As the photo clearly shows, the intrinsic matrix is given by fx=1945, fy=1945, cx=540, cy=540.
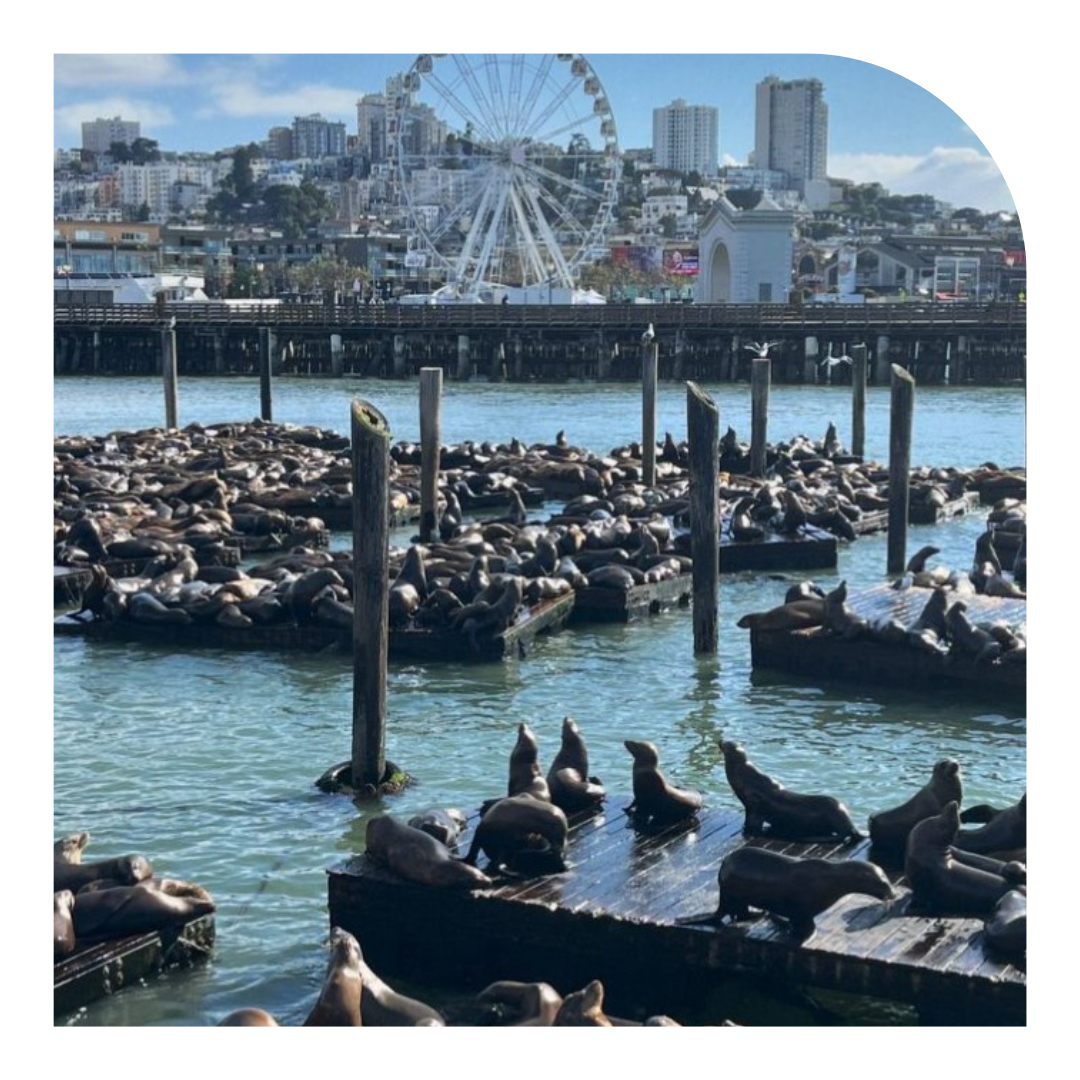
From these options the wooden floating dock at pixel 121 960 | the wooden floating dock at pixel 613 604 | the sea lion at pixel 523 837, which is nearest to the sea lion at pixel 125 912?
the wooden floating dock at pixel 121 960

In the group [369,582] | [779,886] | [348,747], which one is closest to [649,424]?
[348,747]

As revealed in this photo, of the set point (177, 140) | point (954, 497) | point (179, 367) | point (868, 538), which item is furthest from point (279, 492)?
point (177, 140)

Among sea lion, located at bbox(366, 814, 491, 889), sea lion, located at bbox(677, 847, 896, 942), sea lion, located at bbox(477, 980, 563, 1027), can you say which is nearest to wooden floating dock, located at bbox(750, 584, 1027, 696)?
sea lion, located at bbox(677, 847, 896, 942)

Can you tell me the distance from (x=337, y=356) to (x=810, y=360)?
1342cm

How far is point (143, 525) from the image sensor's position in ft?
64.7

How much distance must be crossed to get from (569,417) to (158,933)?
123ft

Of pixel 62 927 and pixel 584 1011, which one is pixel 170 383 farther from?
pixel 584 1011

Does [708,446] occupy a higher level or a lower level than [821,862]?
higher

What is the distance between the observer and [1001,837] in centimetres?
840

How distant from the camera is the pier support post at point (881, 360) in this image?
52216mm

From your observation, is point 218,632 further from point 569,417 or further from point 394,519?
point 569,417

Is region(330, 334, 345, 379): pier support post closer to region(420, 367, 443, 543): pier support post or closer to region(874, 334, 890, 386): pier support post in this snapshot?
region(874, 334, 890, 386): pier support post

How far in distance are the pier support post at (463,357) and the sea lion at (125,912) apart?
47.1m
